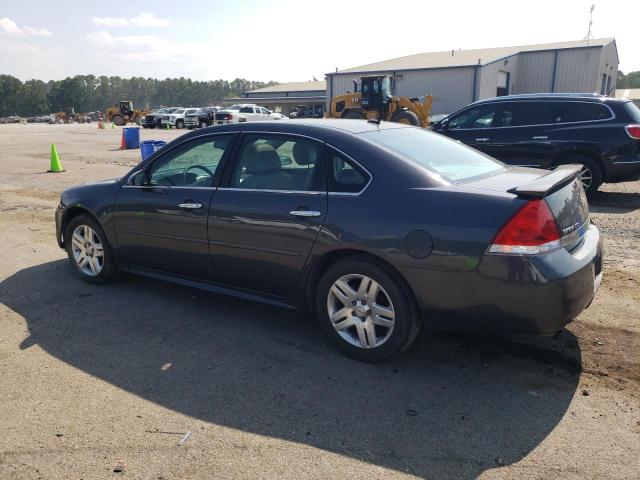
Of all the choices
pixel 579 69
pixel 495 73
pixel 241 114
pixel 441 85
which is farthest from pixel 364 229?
pixel 579 69

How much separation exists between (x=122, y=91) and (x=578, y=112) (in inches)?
7384

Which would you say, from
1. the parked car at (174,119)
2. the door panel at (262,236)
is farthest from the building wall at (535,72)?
the door panel at (262,236)

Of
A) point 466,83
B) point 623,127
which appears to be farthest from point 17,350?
point 466,83

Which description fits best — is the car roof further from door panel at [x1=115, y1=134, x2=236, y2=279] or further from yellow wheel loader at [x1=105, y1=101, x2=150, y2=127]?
yellow wheel loader at [x1=105, y1=101, x2=150, y2=127]

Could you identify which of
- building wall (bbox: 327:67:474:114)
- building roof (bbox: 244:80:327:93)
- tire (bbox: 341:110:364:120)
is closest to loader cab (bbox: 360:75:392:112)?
tire (bbox: 341:110:364:120)

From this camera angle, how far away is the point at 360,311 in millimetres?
3598

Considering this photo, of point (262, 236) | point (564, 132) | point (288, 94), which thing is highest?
point (288, 94)

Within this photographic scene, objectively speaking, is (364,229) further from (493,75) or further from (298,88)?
(298,88)

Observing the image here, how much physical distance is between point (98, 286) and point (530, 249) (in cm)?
409

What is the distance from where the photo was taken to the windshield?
12.1 ft

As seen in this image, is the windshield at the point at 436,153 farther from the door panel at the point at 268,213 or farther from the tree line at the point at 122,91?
the tree line at the point at 122,91

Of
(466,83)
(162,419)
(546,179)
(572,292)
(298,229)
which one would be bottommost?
(162,419)

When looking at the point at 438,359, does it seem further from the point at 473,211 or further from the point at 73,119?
the point at 73,119

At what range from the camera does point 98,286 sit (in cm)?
525
